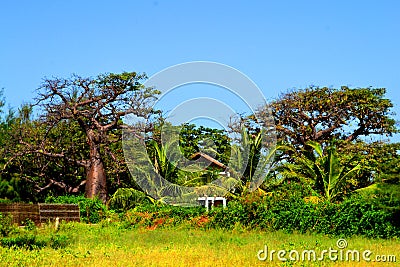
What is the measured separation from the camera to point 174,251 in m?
11.5

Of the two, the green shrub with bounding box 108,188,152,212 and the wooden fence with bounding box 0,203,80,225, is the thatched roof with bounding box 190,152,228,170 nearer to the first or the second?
the green shrub with bounding box 108,188,152,212

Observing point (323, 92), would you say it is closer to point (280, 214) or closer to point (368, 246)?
point (280, 214)

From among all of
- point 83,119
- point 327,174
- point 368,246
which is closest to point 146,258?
point 368,246

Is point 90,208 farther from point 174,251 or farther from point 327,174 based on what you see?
point 174,251

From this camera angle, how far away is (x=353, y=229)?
15.8 meters

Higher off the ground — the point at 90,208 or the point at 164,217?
the point at 90,208

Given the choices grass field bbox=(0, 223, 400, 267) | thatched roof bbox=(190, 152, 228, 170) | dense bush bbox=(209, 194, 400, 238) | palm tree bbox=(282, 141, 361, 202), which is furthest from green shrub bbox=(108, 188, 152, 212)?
grass field bbox=(0, 223, 400, 267)

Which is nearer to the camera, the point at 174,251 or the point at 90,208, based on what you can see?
the point at 174,251

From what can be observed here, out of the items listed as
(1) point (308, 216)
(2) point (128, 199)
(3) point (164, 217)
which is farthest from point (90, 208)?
(1) point (308, 216)

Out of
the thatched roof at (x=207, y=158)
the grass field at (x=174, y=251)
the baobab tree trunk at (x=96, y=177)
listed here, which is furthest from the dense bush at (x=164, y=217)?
the thatched roof at (x=207, y=158)

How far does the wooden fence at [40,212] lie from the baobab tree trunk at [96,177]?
3175 millimetres

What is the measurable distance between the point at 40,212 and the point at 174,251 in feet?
33.1

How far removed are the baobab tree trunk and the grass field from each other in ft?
27.3

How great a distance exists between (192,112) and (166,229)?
20.8 ft
